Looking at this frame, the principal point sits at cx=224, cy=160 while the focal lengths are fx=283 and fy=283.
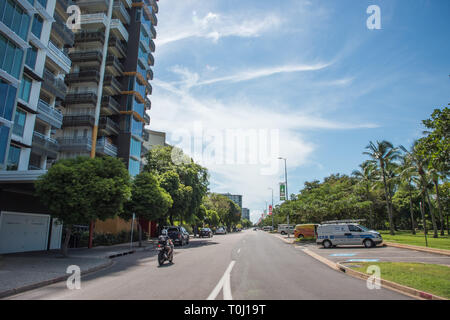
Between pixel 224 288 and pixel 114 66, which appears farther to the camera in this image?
pixel 114 66

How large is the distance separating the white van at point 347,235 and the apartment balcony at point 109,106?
2782cm

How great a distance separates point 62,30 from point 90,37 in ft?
23.5

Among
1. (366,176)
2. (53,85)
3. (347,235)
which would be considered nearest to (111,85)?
(53,85)

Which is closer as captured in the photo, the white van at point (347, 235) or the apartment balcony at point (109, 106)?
the white van at point (347, 235)

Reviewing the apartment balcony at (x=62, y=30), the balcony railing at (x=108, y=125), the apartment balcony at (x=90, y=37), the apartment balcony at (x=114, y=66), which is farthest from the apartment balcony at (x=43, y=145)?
the apartment balcony at (x=90, y=37)

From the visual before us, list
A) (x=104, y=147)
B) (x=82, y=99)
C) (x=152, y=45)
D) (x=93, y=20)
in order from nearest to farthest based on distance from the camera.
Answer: (x=104, y=147) → (x=82, y=99) → (x=93, y=20) → (x=152, y=45)

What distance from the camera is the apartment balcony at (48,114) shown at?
82.3 feet

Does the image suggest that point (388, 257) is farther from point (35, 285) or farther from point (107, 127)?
point (107, 127)

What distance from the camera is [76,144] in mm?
31312

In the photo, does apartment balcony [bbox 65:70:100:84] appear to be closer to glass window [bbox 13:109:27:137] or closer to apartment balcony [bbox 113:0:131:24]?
apartment balcony [bbox 113:0:131:24]

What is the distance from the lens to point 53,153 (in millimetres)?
27281

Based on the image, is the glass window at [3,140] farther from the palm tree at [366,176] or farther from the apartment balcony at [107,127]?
the palm tree at [366,176]
